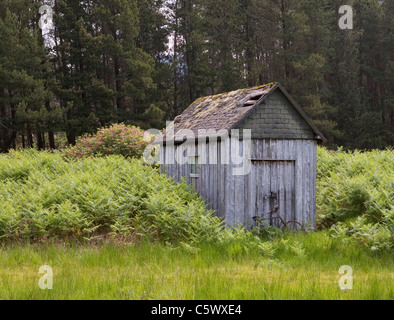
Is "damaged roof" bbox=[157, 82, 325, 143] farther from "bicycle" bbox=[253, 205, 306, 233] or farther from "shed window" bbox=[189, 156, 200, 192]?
"bicycle" bbox=[253, 205, 306, 233]

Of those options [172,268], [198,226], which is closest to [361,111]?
[198,226]

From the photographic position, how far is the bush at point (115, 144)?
19905 millimetres

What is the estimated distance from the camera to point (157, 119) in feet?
106

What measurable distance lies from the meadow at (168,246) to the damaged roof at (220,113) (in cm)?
181

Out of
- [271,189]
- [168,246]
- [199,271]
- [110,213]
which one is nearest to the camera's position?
[199,271]

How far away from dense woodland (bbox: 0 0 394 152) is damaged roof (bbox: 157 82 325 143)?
15.5 metres

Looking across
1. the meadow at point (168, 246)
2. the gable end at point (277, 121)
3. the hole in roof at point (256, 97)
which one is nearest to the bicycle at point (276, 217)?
the meadow at point (168, 246)

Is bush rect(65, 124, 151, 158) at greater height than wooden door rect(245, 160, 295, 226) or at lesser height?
greater

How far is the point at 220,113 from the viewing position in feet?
41.3

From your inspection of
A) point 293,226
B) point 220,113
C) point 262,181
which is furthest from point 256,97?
point 293,226

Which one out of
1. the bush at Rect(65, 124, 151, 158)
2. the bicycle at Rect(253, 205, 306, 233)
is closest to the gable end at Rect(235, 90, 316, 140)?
the bicycle at Rect(253, 205, 306, 233)

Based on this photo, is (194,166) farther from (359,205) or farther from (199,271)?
(199,271)

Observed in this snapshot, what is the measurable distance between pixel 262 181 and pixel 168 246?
359cm

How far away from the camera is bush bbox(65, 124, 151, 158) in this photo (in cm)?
1990
